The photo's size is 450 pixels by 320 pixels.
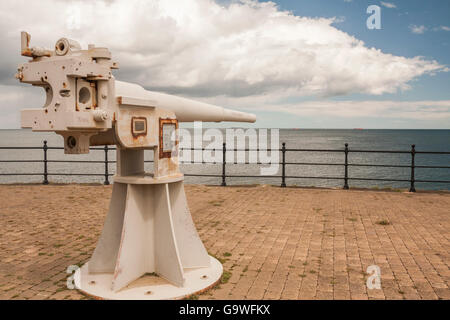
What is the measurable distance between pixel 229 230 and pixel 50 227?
A: 9.96 feet

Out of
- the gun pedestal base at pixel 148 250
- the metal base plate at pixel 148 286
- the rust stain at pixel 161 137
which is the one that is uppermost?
the rust stain at pixel 161 137

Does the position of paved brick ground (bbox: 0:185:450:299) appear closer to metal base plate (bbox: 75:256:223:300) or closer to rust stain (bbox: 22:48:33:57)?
metal base plate (bbox: 75:256:223:300)

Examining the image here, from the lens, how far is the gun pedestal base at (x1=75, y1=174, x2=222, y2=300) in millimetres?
3779

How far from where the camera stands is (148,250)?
13.4 ft

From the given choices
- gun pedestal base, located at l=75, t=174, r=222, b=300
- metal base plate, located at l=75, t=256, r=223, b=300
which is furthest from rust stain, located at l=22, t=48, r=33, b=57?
metal base plate, located at l=75, t=256, r=223, b=300

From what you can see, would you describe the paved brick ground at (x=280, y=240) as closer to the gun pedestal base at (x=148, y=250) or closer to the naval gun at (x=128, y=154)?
the gun pedestal base at (x=148, y=250)

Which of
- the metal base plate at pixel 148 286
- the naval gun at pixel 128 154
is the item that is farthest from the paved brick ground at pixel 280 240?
the naval gun at pixel 128 154

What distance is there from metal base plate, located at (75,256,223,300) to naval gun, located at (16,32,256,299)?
0.01m

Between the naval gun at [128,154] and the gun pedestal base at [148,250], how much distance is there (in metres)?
0.01

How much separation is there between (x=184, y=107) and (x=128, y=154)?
0.81 m

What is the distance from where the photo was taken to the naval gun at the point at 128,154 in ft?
9.73

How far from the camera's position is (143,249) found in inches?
159

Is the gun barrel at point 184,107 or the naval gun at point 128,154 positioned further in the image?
the gun barrel at point 184,107
